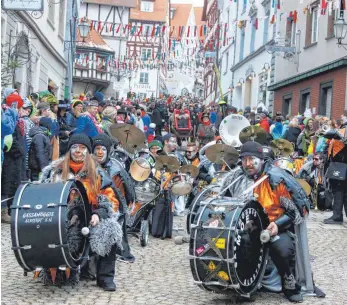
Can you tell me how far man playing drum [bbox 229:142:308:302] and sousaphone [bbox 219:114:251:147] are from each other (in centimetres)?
463

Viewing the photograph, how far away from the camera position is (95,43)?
53594 mm

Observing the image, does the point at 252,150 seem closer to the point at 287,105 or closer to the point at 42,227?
the point at 42,227

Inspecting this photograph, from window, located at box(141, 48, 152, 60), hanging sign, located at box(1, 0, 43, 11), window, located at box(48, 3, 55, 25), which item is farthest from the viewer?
window, located at box(141, 48, 152, 60)

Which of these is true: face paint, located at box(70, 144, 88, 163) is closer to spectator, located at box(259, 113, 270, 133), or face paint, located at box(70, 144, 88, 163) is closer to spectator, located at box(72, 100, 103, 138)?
spectator, located at box(72, 100, 103, 138)

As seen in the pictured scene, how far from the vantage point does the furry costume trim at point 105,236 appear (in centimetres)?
625

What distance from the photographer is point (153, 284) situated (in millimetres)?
6797

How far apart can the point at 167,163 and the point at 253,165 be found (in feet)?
11.5

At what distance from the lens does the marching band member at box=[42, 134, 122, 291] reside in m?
6.40

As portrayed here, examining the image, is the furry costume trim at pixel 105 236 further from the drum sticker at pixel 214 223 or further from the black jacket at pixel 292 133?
the black jacket at pixel 292 133

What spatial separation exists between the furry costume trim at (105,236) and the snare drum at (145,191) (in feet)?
10.4

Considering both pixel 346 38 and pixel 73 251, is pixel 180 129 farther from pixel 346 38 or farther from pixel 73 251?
pixel 73 251

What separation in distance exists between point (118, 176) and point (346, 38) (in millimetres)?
14647

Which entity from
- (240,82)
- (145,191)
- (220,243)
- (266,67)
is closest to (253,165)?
(220,243)

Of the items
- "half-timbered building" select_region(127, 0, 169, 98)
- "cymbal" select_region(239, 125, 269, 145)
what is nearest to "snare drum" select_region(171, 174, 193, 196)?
"cymbal" select_region(239, 125, 269, 145)
